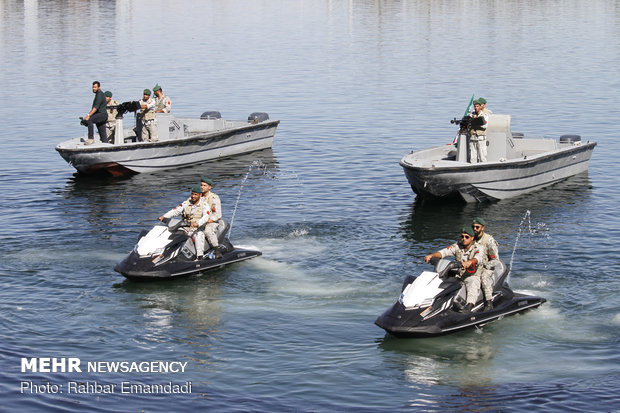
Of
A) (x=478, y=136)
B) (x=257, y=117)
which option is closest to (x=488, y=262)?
(x=478, y=136)

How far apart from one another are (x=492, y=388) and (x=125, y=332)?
7604mm

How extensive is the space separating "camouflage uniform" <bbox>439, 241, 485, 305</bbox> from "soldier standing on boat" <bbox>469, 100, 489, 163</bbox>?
11.1 m

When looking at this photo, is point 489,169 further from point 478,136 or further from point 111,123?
point 111,123

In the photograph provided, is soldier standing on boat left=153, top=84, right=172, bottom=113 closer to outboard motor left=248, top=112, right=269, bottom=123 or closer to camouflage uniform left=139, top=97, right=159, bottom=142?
camouflage uniform left=139, top=97, right=159, bottom=142

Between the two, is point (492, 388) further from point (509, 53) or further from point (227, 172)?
point (509, 53)

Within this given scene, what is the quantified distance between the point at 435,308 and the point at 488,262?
1582mm

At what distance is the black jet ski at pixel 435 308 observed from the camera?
19.0 metres

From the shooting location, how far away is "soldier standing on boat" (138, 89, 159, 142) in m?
35.0

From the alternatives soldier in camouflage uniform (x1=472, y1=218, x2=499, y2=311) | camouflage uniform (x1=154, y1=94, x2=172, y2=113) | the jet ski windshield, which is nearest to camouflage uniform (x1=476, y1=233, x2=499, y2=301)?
soldier in camouflage uniform (x1=472, y1=218, x2=499, y2=311)

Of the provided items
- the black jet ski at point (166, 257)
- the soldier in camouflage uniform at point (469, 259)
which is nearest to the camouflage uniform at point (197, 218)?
the black jet ski at point (166, 257)

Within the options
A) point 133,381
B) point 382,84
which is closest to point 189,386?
point 133,381

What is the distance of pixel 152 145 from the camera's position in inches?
1404

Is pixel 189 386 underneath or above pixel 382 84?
underneath

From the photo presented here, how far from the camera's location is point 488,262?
784 inches
